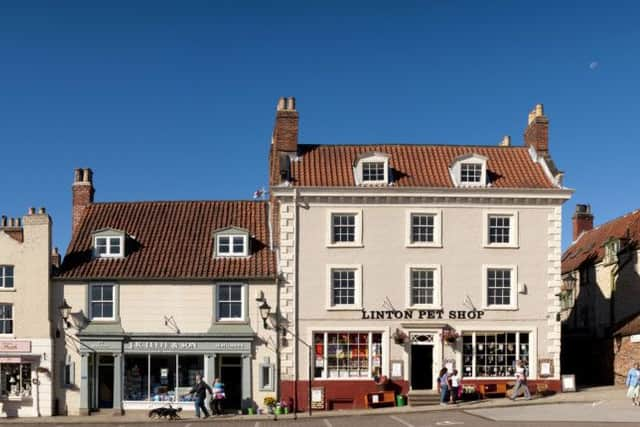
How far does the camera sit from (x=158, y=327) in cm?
3831

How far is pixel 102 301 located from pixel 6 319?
3977 mm

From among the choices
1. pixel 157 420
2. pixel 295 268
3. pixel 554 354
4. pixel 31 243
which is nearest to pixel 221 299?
pixel 295 268

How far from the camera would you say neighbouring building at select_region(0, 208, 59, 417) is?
3769 centimetres

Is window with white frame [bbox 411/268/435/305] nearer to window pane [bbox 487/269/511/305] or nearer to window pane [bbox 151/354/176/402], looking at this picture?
window pane [bbox 487/269/511/305]

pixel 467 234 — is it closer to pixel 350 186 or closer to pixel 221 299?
pixel 350 186

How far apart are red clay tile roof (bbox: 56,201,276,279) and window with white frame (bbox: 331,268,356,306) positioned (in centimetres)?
262

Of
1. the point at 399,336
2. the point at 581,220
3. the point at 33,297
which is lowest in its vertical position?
the point at 399,336

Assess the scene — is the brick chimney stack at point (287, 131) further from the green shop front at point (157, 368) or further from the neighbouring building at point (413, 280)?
the green shop front at point (157, 368)

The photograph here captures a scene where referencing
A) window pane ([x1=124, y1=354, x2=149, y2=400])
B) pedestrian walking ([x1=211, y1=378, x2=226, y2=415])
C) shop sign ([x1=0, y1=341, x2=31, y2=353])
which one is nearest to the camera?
pedestrian walking ([x1=211, y1=378, x2=226, y2=415])

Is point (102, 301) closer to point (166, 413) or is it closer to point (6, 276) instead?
point (6, 276)

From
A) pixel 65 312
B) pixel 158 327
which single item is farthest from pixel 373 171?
pixel 65 312

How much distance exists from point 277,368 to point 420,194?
9394mm

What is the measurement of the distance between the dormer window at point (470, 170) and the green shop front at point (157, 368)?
1108 cm

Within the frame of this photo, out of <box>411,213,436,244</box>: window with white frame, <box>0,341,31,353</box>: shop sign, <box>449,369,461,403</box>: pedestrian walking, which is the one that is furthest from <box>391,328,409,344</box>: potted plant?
<box>0,341,31,353</box>: shop sign
